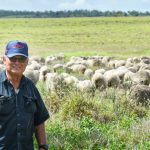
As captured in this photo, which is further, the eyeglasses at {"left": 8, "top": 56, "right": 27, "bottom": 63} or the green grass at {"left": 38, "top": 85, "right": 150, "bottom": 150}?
the green grass at {"left": 38, "top": 85, "right": 150, "bottom": 150}

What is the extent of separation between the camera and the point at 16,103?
4.40 m

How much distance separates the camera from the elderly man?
4.37 metres

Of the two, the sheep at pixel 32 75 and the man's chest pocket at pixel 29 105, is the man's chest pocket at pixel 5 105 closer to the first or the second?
the man's chest pocket at pixel 29 105

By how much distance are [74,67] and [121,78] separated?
165 inches

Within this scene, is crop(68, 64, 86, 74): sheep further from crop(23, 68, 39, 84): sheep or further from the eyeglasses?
the eyeglasses

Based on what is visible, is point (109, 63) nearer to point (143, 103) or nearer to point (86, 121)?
point (143, 103)

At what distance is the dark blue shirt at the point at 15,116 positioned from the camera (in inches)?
172

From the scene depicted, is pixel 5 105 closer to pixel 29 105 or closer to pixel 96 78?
pixel 29 105

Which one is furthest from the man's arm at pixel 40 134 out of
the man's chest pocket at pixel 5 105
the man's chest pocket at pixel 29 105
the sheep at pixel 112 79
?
the sheep at pixel 112 79

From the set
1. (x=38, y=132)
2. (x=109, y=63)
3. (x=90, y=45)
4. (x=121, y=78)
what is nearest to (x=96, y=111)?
(x=38, y=132)

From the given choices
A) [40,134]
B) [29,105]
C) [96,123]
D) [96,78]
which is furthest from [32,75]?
[29,105]

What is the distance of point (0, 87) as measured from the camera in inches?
175

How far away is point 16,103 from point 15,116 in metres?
0.12

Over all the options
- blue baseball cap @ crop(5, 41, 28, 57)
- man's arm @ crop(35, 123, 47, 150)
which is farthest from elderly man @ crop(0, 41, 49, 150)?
man's arm @ crop(35, 123, 47, 150)
